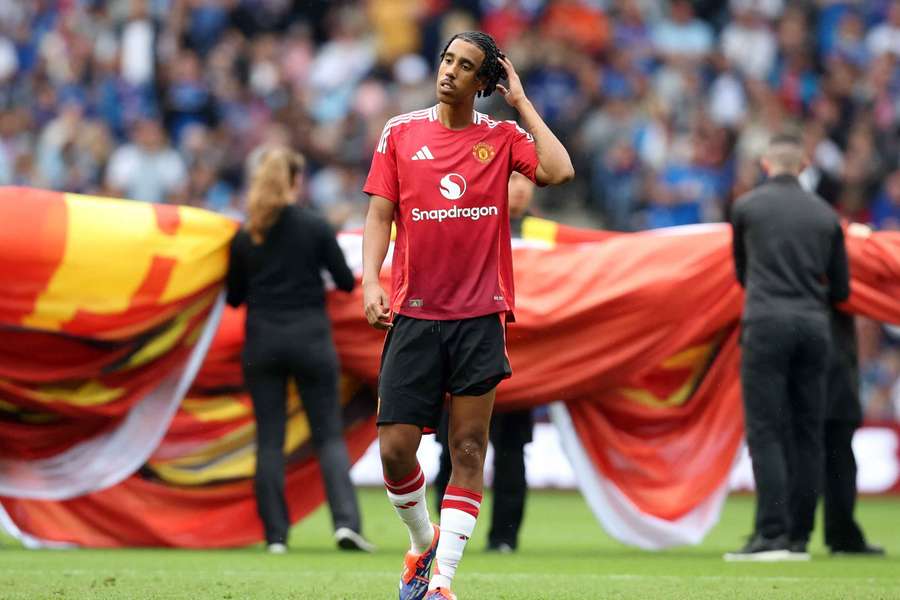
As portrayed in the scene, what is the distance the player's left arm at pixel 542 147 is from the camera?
21.5ft

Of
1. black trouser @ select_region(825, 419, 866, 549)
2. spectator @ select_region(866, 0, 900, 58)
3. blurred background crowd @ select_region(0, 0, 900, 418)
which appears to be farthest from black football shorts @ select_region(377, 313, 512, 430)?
spectator @ select_region(866, 0, 900, 58)

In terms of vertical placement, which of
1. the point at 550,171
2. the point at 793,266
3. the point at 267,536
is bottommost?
the point at 267,536

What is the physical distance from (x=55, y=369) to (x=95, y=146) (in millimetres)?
7512

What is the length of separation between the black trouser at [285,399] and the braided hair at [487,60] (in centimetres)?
316

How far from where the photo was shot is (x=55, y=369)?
9.61m

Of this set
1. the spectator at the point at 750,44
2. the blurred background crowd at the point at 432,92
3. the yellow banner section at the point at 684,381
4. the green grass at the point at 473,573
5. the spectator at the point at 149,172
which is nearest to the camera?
the green grass at the point at 473,573

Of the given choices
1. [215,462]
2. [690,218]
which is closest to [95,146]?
[690,218]

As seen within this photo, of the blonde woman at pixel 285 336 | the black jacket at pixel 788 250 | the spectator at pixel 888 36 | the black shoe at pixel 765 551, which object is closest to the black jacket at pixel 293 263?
the blonde woman at pixel 285 336

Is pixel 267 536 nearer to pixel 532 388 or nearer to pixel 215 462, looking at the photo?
pixel 215 462

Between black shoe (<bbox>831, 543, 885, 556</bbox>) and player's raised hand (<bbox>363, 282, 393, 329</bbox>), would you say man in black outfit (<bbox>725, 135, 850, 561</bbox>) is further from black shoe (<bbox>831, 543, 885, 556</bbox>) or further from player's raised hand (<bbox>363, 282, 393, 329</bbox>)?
player's raised hand (<bbox>363, 282, 393, 329</bbox>)

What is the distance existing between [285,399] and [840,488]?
3230 millimetres

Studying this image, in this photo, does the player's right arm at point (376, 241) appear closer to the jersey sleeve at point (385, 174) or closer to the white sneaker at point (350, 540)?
the jersey sleeve at point (385, 174)

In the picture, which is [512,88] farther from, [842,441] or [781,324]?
[842,441]

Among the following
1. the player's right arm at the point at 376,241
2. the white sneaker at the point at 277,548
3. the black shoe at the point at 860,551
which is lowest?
the white sneaker at the point at 277,548
